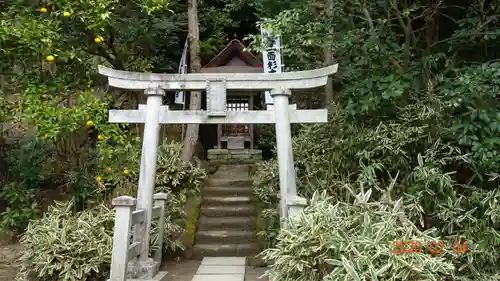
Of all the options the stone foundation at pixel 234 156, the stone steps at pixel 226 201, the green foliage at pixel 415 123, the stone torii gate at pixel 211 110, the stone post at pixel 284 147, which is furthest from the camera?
the stone foundation at pixel 234 156

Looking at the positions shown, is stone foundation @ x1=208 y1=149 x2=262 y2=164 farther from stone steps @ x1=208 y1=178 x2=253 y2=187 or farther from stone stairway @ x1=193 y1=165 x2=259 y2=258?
stone steps @ x1=208 y1=178 x2=253 y2=187

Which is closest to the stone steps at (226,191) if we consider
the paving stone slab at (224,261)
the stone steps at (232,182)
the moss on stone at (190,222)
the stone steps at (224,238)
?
the stone steps at (232,182)

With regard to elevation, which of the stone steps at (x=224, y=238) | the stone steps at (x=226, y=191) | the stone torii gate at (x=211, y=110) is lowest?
the stone steps at (x=224, y=238)

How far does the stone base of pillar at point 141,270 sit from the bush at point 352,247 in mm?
1554

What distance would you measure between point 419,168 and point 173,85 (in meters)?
3.03

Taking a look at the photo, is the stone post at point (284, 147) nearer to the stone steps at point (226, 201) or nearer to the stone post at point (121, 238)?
the stone post at point (121, 238)

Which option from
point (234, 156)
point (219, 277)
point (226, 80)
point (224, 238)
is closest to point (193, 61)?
point (234, 156)

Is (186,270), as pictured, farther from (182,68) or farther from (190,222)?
(182,68)

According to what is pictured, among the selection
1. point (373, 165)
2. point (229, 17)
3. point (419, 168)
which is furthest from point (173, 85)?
point (229, 17)

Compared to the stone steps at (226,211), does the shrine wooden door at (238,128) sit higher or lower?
higher

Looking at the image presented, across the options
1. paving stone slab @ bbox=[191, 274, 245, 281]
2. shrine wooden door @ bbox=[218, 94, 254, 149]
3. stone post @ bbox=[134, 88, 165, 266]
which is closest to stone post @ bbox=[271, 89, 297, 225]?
paving stone slab @ bbox=[191, 274, 245, 281]

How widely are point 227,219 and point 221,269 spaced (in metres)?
1.70

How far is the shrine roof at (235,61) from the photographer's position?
9.56 metres

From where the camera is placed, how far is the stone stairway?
644 centimetres
